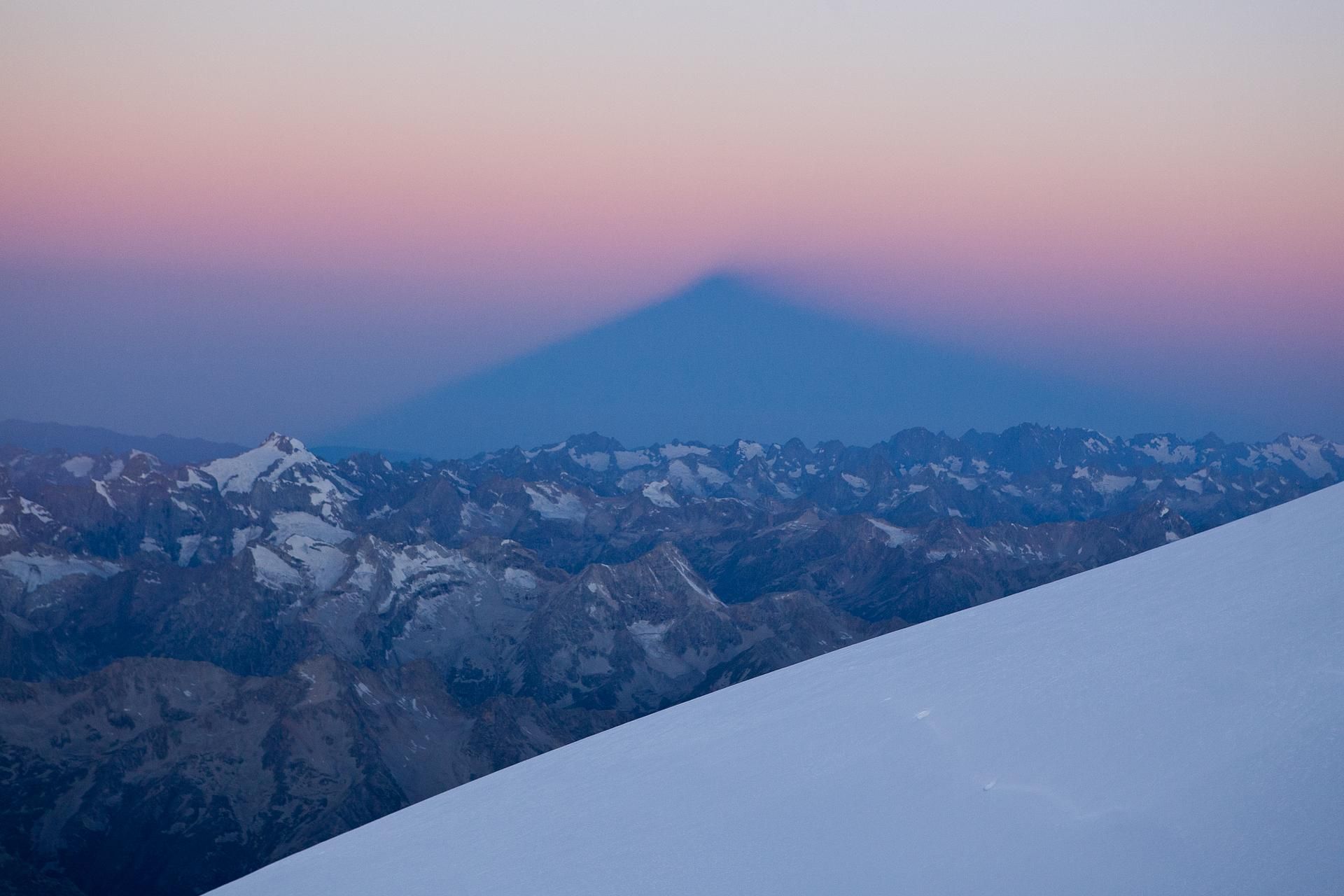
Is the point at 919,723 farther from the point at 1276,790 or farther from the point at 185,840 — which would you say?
the point at 185,840

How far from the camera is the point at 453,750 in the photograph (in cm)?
Result: 13388

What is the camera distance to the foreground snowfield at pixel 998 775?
4184 millimetres

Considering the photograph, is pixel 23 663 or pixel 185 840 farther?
pixel 23 663

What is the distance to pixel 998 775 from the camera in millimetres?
4816

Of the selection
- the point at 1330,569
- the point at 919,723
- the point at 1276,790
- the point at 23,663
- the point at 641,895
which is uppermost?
the point at 1330,569

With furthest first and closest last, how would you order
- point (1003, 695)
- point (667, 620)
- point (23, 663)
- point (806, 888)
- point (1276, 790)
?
point (667, 620), point (23, 663), point (1003, 695), point (806, 888), point (1276, 790)

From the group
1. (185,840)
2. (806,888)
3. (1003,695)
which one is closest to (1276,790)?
(1003,695)

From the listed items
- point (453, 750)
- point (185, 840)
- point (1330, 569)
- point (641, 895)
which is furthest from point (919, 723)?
point (453, 750)

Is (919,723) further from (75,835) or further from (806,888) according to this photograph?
(75,835)

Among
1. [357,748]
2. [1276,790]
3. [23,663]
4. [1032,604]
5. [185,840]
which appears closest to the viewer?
[1276,790]

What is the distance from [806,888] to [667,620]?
196 metres

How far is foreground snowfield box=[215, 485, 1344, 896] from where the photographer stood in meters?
4.18

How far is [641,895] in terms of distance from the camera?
467 cm

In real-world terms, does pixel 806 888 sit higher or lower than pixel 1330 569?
lower
